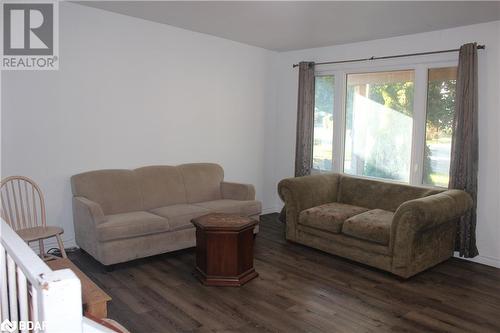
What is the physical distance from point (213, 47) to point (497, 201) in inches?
147

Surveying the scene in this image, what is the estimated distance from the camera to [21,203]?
146 inches

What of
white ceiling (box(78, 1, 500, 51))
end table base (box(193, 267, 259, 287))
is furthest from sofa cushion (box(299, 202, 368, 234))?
white ceiling (box(78, 1, 500, 51))

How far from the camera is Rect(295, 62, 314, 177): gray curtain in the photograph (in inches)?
223

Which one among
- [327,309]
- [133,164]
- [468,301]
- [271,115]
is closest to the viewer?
[327,309]

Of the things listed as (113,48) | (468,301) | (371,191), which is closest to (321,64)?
(371,191)

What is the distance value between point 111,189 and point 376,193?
117 inches

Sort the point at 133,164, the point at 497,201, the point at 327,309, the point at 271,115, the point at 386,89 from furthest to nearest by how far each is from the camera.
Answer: the point at 271,115 < the point at 386,89 < the point at 133,164 < the point at 497,201 < the point at 327,309

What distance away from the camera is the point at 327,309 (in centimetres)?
318

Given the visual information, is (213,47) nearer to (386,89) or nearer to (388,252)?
(386,89)

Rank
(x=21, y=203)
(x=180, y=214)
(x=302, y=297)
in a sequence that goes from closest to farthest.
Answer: (x=302, y=297), (x=21, y=203), (x=180, y=214)

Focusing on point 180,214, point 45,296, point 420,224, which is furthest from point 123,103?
point 45,296

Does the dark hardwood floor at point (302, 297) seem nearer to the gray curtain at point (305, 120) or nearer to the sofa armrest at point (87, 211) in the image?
the sofa armrest at point (87, 211)

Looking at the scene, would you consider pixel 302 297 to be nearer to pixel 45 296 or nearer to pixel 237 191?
pixel 237 191

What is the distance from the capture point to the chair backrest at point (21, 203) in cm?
367
